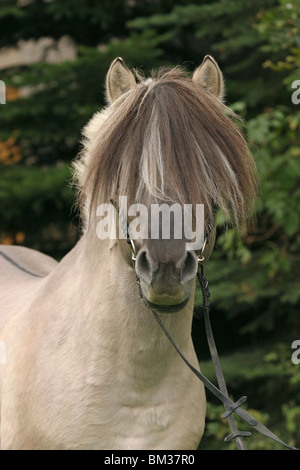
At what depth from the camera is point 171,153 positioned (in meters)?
2.43

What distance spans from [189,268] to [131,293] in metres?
0.42

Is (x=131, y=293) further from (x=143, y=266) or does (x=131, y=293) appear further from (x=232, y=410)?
(x=232, y=410)

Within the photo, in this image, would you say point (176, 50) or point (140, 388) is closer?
point (140, 388)

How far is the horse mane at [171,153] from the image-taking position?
2416mm

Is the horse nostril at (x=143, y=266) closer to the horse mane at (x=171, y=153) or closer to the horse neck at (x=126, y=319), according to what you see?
the horse mane at (x=171, y=153)

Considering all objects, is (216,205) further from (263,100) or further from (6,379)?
A: (263,100)

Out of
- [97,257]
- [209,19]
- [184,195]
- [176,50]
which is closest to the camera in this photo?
[184,195]

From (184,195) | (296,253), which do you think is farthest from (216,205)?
(296,253)

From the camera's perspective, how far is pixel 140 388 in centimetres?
270

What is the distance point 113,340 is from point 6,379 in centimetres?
59

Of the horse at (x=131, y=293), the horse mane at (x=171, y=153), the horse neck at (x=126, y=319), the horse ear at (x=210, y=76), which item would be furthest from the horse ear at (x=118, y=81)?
the horse neck at (x=126, y=319)

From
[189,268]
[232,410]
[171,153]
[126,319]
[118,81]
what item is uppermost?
[118,81]

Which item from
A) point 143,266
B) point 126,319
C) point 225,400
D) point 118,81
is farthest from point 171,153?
point 225,400
